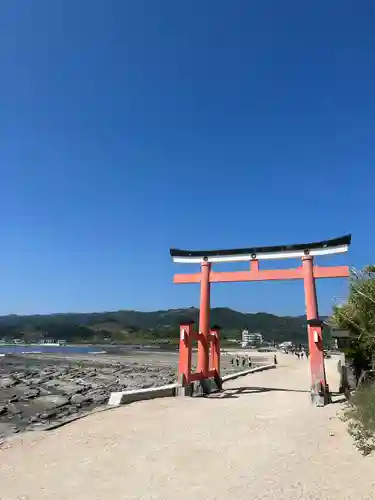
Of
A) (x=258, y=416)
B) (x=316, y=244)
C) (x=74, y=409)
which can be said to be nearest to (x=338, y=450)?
(x=258, y=416)

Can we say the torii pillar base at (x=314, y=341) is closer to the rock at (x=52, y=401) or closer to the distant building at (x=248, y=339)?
the rock at (x=52, y=401)

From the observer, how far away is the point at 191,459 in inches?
301

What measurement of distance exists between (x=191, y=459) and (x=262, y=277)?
9.04 m

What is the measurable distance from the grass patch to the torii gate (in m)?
2.54

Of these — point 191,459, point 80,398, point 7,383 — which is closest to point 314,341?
point 191,459

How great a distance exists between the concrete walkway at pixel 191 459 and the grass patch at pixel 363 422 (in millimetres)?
247

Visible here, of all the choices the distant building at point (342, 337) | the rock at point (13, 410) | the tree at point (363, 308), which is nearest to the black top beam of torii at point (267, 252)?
the tree at point (363, 308)

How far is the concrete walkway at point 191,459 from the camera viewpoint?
6.16 meters

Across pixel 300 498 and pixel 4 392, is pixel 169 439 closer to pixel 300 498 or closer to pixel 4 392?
pixel 300 498

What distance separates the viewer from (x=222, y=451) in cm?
811

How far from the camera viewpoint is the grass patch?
7.52 meters

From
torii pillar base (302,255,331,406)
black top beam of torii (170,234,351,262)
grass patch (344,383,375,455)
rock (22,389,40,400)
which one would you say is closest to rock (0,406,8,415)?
rock (22,389,40,400)

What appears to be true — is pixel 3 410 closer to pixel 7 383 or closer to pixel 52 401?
pixel 52 401

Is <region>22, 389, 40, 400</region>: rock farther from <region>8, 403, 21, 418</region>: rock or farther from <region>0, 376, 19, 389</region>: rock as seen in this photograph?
<region>0, 376, 19, 389</region>: rock
